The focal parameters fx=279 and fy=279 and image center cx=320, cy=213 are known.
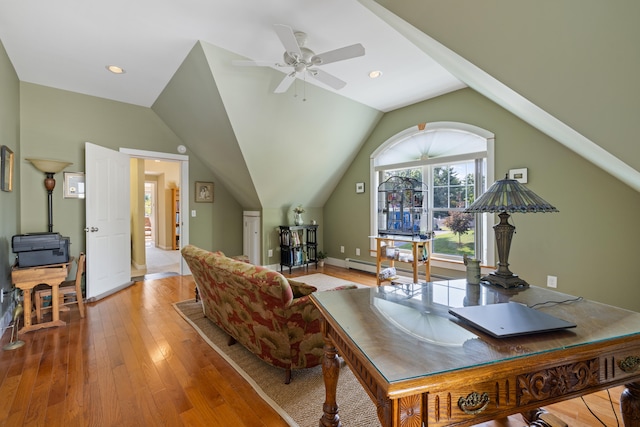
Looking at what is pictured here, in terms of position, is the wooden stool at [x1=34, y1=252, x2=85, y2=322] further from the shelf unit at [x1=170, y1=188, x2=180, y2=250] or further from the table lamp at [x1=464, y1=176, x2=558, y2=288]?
the shelf unit at [x1=170, y1=188, x2=180, y2=250]

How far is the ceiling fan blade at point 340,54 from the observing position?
2254mm

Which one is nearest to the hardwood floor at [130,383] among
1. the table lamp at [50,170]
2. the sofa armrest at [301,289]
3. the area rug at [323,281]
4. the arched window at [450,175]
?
the sofa armrest at [301,289]

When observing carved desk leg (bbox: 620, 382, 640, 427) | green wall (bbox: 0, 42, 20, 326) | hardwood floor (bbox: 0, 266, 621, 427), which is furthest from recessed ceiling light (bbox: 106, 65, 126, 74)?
carved desk leg (bbox: 620, 382, 640, 427)

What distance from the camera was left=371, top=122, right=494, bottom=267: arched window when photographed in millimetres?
3713

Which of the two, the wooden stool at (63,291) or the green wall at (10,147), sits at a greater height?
the green wall at (10,147)

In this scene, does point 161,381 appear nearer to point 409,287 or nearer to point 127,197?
point 409,287

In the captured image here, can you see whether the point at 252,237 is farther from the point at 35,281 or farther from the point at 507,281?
the point at 507,281

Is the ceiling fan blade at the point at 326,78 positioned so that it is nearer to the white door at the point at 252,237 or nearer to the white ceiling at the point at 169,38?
the white ceiling at the point at 169,38

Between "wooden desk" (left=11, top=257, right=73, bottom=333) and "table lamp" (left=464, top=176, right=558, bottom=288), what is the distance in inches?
150

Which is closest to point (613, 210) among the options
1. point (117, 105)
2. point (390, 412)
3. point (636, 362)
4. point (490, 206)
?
point (490, 206)

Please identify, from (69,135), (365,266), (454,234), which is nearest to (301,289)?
(454,234)

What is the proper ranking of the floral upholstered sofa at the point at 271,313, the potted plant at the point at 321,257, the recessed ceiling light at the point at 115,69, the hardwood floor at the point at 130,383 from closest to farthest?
the hardwood floor at the point at 130,383 < the floral upholstered sofa at the point at 271,313 < the recessed ceiling light at the point at 115,69 < the potted plant at the point at 321,257

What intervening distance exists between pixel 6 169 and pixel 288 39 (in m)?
3.07

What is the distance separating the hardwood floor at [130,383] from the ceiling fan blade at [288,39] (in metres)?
2.55
